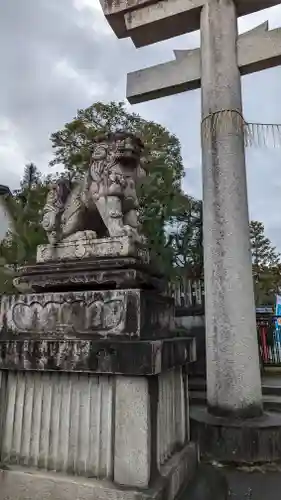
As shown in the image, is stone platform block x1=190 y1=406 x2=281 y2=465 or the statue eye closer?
the statue eye

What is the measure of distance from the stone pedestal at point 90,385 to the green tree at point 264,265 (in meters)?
19.1

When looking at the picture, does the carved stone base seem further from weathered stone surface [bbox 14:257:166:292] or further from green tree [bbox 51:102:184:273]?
green tree [bbox 51:102:184:273]

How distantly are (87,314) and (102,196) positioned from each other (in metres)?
0.98

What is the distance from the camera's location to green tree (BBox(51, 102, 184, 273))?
9.51 metres

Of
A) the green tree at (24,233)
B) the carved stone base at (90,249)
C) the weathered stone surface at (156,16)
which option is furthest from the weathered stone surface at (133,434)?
the green tree at (24,233)

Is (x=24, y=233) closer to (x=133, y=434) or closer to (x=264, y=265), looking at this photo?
(x=133, y=434)

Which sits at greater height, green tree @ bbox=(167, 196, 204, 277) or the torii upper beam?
the torii upper beam

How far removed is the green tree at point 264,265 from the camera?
21.0 metres

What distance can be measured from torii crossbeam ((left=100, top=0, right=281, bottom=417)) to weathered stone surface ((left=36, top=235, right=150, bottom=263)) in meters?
1.65

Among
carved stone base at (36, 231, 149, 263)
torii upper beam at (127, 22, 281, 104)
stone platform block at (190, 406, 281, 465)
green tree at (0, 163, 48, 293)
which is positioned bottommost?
stone platform block at (190, 406, 281, 465)

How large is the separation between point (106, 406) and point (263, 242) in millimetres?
22823

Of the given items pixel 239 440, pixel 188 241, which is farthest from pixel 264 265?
pixel 239 440

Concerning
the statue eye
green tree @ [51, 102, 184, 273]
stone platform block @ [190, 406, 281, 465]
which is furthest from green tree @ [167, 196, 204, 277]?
the statue eye

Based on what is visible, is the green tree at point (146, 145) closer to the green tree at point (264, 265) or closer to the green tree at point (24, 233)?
the green tree at point (24, 233)
